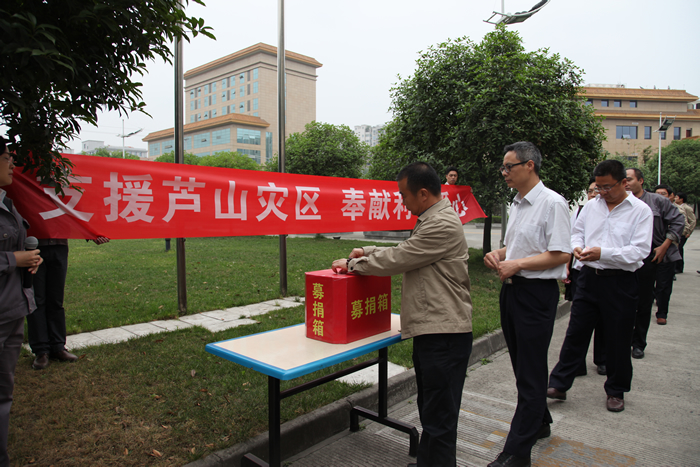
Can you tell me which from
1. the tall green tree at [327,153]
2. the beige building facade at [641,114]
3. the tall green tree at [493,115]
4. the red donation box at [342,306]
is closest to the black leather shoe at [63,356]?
the red donation box at [342,306]

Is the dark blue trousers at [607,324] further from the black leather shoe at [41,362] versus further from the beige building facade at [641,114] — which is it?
the beige building facade at [641,114]

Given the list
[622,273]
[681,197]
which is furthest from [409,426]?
[681,197]

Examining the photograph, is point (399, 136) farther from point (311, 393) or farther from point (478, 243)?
point (478, 243)

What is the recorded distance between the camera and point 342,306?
2.63m

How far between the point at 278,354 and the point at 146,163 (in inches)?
111

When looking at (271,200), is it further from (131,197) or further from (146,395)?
(146,395)

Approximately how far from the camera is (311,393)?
11.8 feet

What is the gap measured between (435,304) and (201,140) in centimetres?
7778

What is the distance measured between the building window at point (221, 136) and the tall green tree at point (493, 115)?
62.7m

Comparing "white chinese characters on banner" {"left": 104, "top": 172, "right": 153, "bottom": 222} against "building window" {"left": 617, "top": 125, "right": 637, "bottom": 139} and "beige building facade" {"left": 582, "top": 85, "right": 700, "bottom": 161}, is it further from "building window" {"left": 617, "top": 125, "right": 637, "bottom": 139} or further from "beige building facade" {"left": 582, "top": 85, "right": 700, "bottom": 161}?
"building window" {"left": 617, "top": 125, "right": 637, "bottom": 139}

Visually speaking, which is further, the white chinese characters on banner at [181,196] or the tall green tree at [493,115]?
the tall green tree at [493,115]

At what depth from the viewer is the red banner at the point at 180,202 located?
3.80m

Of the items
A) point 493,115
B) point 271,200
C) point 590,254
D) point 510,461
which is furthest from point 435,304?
point 493,115

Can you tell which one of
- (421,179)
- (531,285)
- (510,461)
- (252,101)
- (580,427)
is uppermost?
(252,101)
